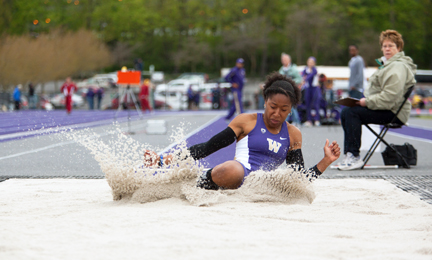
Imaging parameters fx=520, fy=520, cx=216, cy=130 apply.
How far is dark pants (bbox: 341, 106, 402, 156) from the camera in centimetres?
710

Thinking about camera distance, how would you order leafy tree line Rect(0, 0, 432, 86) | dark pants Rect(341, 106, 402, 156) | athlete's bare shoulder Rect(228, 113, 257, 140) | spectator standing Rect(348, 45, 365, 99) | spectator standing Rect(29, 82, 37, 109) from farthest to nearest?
1. leafy tree line Rect(0, 0, 432, 86)
2. spectator standing Rect(29, 82, 37, 109)
3. spectator standing Rect(348, 45, 365, 99)
4. dark pants Rect(341, 106, 402, 156)
5. athlete's bare shoulder Rect(228, 113, 257, 140)

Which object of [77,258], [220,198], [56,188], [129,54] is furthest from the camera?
[129,54]

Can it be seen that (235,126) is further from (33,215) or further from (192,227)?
(33,215)

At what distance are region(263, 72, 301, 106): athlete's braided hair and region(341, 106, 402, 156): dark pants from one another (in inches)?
99.5

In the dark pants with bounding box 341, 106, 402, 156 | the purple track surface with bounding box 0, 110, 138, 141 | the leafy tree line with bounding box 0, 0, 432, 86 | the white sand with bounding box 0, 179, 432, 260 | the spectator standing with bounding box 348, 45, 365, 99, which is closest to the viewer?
the white sand with bounding box 0, 179, 432, 260

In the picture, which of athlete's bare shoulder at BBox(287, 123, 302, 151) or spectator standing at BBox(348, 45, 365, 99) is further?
spectator standing at BBox(348, 45, 365, 99)

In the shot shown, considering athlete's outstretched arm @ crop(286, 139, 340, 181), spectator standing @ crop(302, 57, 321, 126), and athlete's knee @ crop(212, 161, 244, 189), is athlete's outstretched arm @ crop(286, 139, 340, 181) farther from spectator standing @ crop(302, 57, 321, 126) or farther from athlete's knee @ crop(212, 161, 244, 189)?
spectator standing @ crop(302, 57, 321, 126)

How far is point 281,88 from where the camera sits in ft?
15.0

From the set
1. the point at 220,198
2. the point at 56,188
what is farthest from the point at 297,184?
the point at 56,188

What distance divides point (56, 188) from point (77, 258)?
2.69 metres

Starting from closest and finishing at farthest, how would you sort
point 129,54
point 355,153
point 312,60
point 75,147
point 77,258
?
point 77,258 → point 355,153 → point 75,147 → point 312,60 → point 129,54

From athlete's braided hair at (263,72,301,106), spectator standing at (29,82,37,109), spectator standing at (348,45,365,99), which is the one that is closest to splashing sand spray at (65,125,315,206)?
athlete's braided hair at (263,72,301,106)

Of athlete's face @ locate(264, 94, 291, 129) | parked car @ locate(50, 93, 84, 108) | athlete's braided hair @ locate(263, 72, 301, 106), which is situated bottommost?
parked car @ locate(50, 93, 84, 108)

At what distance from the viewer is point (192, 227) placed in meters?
3.55
